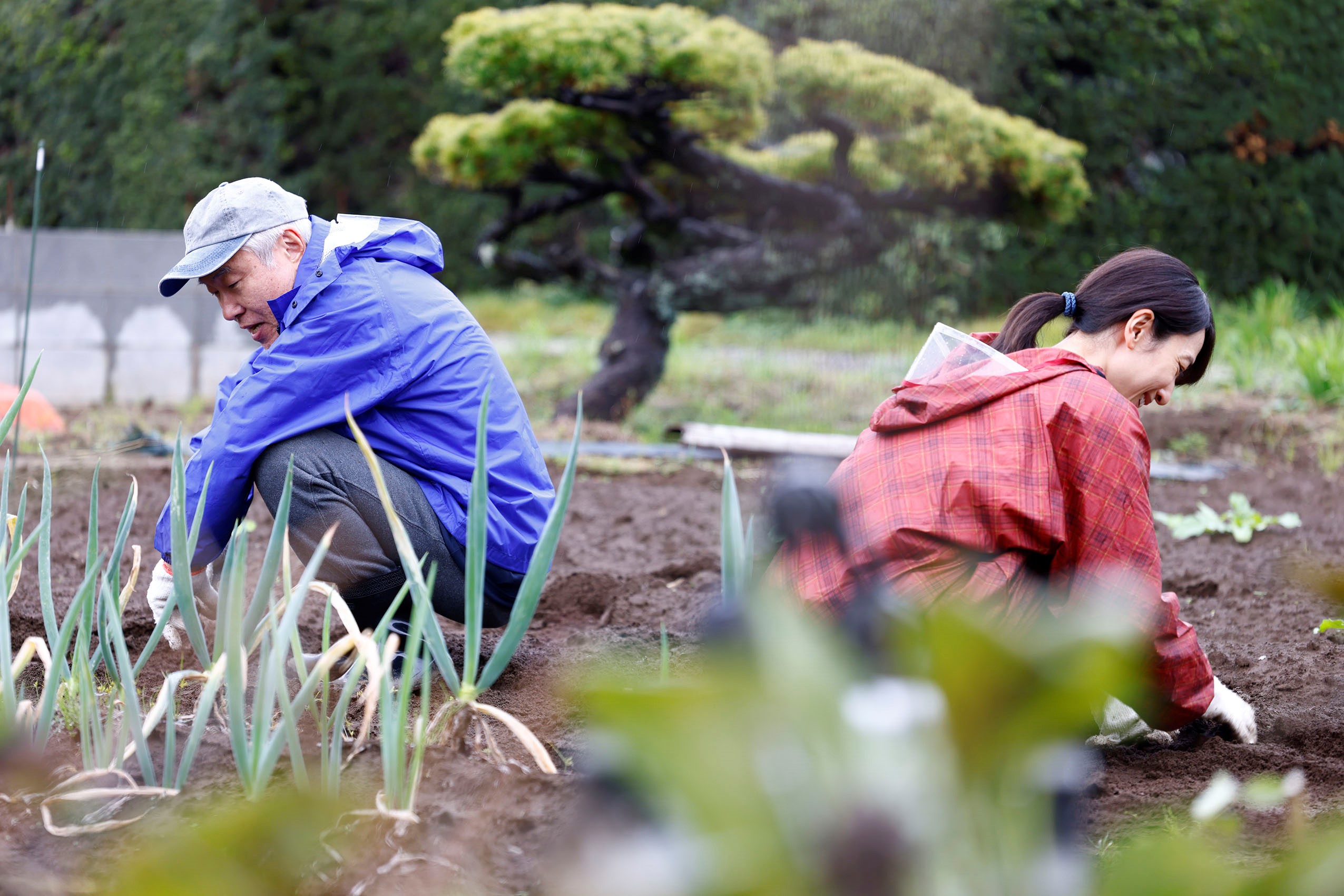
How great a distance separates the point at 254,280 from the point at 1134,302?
1.56m

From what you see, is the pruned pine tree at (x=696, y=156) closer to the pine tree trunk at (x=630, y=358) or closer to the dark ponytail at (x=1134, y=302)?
the pine tree trunk at (x=630, y=358)

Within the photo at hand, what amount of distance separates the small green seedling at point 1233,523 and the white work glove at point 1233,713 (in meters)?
1.86

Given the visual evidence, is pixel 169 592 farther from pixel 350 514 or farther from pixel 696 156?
pixel 696 156

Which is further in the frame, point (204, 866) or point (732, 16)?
point (732, 16)

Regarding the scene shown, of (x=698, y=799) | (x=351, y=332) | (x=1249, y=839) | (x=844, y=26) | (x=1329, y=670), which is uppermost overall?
(x=844, y=26)

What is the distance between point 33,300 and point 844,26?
569cm

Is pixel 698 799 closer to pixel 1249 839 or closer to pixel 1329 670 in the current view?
pixel 1249 839

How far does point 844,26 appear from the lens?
842cm

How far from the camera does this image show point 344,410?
2117 mm

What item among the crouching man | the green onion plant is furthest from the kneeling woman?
the crouching man

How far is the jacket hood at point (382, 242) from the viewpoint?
2.26 meters

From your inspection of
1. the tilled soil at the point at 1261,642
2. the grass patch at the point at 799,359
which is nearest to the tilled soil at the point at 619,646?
the tilled soil at the point at 1261,642

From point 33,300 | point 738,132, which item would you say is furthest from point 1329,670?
point 33,300

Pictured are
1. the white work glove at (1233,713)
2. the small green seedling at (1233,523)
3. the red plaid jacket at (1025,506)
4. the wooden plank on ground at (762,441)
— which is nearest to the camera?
the red plaid jacket at (1025,506)
